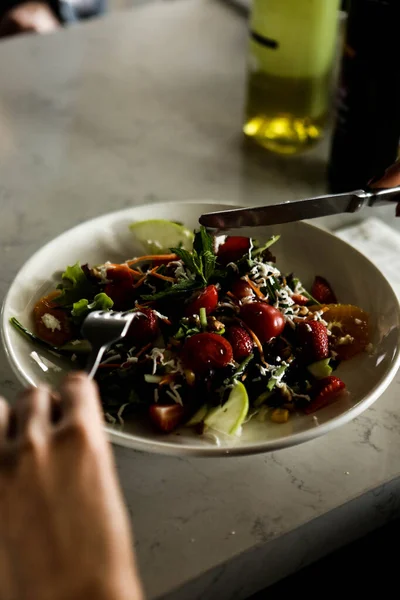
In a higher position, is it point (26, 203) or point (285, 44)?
point (285, 44)

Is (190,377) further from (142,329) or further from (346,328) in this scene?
(346,328)

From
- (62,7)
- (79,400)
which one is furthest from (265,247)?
(62,7)

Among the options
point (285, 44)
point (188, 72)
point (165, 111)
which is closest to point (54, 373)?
point (285, 44)

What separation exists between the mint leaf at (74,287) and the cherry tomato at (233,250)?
180 mm

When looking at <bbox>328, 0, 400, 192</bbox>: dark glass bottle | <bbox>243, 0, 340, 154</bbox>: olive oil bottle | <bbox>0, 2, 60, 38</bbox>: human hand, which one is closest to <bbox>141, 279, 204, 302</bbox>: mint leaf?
<bbox>328, 0, 400, 192</bbox>: dark glass bottle

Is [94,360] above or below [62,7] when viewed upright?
above

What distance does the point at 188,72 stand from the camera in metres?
1.69

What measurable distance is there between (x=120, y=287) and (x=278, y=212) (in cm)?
23

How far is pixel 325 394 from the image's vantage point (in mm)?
761

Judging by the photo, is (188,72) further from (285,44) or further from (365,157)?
(365,157)

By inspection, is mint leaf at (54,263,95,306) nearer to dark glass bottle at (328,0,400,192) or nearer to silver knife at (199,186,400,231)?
silver knife at (199,186,400,231)

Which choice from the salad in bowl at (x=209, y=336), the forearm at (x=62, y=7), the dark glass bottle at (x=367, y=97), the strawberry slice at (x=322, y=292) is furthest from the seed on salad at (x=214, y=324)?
the forearm at (x=62, y=7)

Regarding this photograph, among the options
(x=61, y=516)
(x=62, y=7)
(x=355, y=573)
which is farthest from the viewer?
(x=62, y=7)

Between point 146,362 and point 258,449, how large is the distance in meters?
0.19
